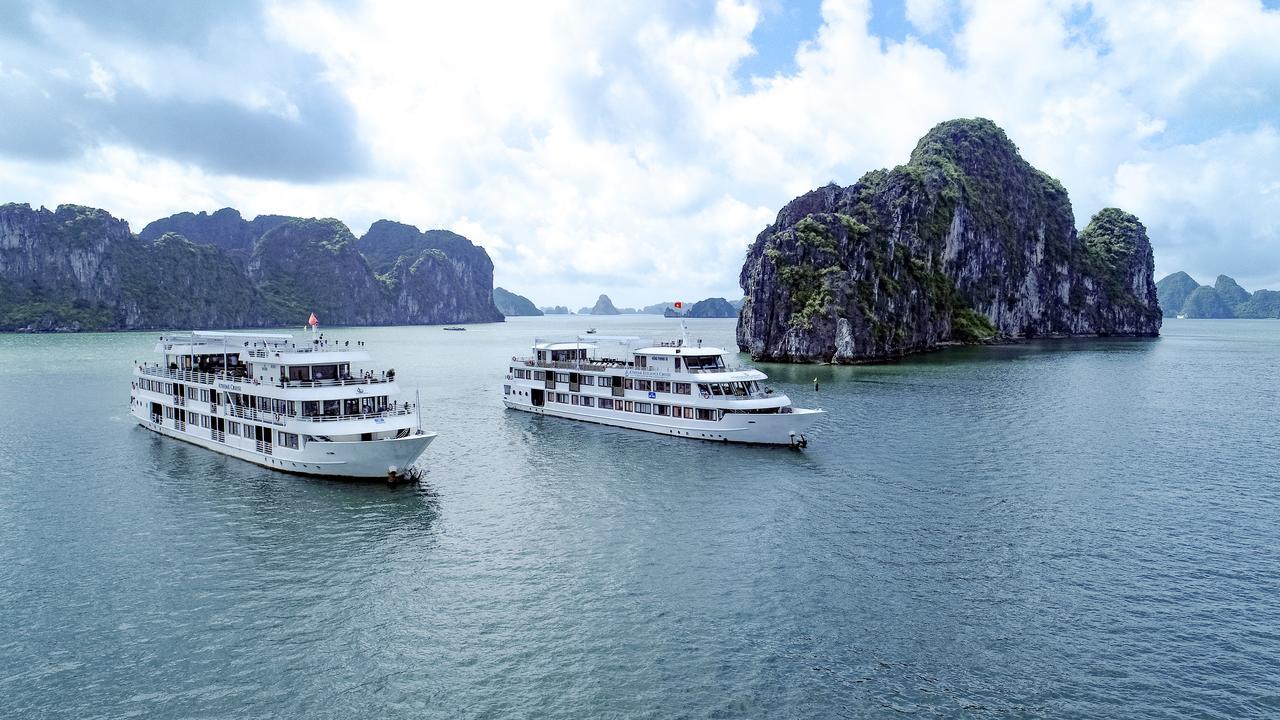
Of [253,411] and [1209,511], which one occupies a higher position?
[253,411]

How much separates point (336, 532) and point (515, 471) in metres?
16.0

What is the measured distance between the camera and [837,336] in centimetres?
13688

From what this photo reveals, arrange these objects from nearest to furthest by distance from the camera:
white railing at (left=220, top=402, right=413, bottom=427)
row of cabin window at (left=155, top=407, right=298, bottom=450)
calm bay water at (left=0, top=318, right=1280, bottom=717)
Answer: calm bay water at (left=0, top=318, right=1280, bottom=717) < white railing at (left=220, top=402, right=413, bottom=427) < row of cabin window at (left=155, top=407, right=298, bottom=450)

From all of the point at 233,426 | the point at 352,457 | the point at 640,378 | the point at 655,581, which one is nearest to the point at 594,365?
the point at 640,378

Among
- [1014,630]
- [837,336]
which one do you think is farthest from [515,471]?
[837,336]

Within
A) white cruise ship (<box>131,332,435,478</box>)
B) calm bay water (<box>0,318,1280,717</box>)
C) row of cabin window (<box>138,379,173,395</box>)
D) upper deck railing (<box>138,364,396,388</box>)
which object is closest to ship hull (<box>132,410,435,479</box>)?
white cruise ship (<box>131,332,435,478</box>)

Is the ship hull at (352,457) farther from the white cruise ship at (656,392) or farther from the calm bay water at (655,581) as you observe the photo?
the white cruise ship at (656,392)

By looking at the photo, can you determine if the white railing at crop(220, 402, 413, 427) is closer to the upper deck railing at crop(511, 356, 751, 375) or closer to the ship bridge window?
the upper deck railing at crop(511, 356, 751, 375)

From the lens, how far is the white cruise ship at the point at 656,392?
60.5m

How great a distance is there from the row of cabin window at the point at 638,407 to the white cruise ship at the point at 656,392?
0.09 m

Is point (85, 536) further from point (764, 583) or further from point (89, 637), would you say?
point (764, 583)

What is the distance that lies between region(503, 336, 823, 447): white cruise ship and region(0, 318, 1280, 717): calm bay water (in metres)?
2.89

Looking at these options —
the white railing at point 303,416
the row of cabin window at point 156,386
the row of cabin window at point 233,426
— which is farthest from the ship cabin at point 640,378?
the row of cabin window at point 156,386

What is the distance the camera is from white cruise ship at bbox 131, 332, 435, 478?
4672 centimetres
